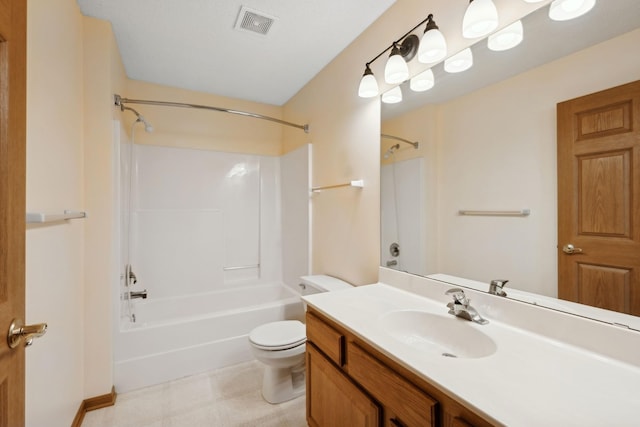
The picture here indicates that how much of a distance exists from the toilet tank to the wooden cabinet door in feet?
1.82

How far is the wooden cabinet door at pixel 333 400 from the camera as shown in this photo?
99 centimetres

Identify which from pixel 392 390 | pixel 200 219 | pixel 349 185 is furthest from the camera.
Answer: pixel 200 219

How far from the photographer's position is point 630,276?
840 mm

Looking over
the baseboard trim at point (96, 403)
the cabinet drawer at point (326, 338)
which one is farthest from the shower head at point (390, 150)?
the baseboard trim at point (96, 403)

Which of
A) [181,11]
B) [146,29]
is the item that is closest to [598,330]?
[181,11]

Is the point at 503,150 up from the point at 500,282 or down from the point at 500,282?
up

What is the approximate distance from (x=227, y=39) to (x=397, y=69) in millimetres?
1249

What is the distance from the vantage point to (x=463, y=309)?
1123 millimetres

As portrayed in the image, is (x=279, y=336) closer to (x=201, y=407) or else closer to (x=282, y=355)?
(x=282, y=355)

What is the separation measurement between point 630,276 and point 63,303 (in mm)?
2336

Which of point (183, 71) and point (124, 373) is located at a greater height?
point (183, 71)

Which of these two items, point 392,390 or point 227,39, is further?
point 227,39

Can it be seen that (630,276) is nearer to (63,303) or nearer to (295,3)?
(295,3)

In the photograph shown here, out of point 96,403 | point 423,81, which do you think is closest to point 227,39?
point 423,81
